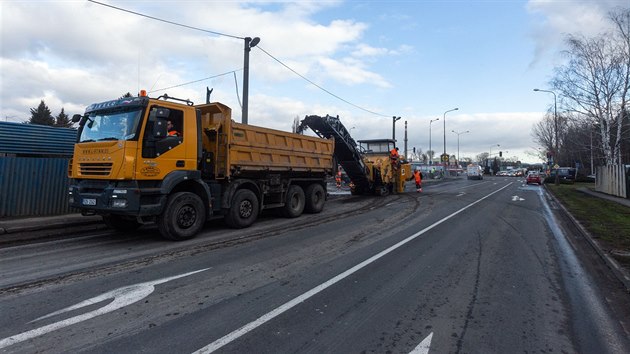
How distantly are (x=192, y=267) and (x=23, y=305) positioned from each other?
90.8 inches

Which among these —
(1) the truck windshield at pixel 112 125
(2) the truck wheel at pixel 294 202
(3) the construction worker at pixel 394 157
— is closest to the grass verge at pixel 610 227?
(2) the truck wheel at pixel 294 202

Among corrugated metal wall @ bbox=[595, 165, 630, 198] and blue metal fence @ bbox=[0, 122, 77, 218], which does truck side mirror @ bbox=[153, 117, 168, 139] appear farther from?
corrugated metal wall @ bbox=[595, 165, 630, 198]

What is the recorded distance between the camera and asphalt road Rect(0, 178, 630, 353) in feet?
13.0

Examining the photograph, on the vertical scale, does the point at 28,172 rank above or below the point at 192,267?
above

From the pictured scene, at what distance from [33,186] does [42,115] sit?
5499 cm

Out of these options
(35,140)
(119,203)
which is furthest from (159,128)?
(35,140)

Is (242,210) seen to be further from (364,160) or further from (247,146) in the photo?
(364,160)

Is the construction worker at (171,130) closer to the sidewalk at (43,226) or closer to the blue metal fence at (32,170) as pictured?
the sidewalk at (43,226)

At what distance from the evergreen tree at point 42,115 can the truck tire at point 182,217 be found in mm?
57448

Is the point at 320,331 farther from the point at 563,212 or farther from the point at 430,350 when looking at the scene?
the point at 563,212

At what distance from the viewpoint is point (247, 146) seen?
36.0 ft

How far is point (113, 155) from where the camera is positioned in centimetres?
820

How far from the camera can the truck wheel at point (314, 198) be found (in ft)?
46.2

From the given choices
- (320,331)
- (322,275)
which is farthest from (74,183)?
(320,331)
